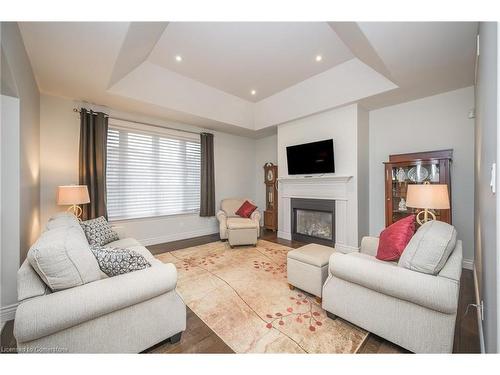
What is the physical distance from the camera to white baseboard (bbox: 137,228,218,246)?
4039mm

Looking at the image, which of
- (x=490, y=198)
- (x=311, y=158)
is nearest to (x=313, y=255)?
(x=490, y=198)

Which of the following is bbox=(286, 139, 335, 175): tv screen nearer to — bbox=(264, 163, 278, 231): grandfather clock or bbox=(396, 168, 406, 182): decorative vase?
bbox=(264, 163, 278, 231): grandfather clock

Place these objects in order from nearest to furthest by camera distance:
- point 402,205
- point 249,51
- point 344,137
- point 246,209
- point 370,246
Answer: point 370,246 → point 249,51 → point 402,205 → point 344,137 → point 246,209

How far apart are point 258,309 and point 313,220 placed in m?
2.59

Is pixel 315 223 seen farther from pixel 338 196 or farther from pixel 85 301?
pixel 85 301

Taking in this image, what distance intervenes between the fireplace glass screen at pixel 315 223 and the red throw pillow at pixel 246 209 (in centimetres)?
97

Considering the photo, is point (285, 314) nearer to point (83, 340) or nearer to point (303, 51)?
point (83, 340)

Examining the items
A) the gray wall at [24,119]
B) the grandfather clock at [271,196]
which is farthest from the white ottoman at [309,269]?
the grandfather clock at [271,196]

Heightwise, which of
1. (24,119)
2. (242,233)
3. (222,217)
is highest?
(24,119)

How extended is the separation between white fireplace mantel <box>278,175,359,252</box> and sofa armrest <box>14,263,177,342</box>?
308 centimetres

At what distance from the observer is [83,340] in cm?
121

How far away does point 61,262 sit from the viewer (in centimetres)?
120

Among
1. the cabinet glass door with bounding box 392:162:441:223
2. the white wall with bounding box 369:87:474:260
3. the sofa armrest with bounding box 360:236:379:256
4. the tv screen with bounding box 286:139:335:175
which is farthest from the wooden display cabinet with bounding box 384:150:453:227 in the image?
the sofa armrest with bounding box 360:236:379:256
